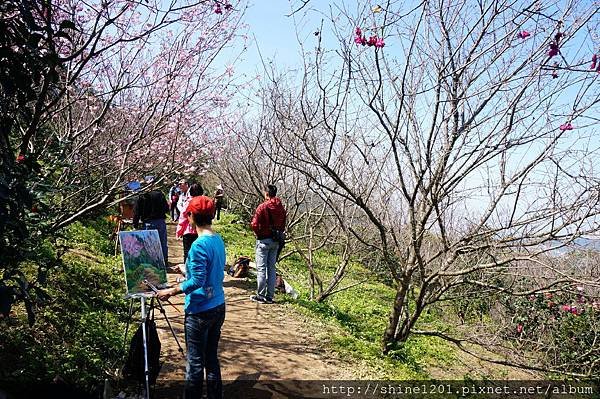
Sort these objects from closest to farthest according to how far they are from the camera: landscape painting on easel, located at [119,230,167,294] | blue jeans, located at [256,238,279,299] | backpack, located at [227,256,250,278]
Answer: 1. landscape painting on easel, located at [119,230,167,294]
2. blue jeans, located at [256,238,279,299]
3. backpack, located at [227,256,250,278]

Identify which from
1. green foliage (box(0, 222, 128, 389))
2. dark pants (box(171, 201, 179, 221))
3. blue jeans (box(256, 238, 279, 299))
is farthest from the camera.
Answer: dark pants (box(171, 201, 179, 221))

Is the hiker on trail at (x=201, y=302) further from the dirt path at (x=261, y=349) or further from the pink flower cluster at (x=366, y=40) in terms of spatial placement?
the pink flower cluster at (x=366, y=40)

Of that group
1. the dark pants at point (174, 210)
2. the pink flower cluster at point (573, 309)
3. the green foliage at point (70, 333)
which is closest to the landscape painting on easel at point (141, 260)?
the green foliage at point (70, 333)

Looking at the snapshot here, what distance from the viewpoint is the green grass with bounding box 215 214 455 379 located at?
5852 millimetres

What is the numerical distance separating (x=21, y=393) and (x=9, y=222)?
6.11ft

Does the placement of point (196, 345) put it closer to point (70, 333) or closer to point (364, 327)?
point (70, 333)

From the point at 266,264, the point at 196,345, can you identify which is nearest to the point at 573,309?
the point at 266,264

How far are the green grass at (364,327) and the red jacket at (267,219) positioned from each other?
1485 millimetres

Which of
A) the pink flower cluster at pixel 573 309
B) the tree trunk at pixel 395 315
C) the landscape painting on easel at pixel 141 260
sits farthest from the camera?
the pink flower cluster at pixel 573 309

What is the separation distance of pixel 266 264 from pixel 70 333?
119 inches

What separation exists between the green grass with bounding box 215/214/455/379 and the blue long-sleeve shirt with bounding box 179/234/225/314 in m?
2.62

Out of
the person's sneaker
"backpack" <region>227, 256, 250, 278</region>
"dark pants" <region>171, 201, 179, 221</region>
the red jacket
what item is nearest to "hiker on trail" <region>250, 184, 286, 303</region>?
the red jacket

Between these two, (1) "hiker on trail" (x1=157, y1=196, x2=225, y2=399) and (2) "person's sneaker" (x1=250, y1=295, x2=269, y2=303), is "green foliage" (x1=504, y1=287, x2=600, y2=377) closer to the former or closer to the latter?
(2) "person's sneaker" (x1=250, y1=295, x2=269, y2=303)

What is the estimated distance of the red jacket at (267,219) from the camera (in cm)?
676
